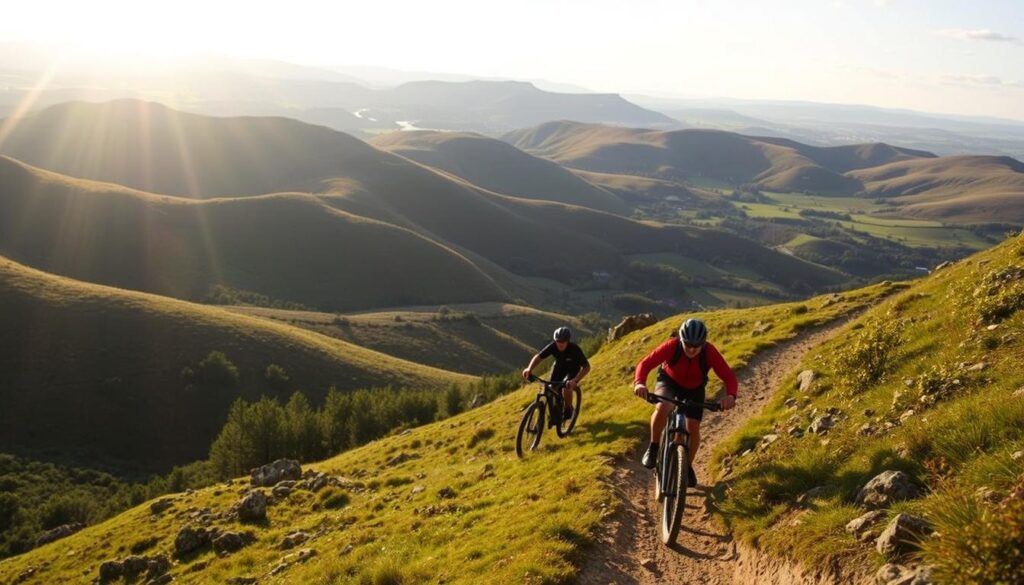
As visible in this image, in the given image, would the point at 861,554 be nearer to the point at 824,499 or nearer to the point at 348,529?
the point at 824,499

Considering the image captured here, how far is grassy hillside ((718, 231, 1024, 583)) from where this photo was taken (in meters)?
6.96

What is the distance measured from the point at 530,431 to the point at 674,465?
9.40 metres

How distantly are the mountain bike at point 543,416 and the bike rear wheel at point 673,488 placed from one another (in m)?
7.07

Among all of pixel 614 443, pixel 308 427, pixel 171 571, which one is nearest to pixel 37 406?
pixel 308 427

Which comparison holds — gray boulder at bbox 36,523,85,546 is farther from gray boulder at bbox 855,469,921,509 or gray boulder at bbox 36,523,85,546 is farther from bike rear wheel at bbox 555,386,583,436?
gray boulder at bbox 855,469,921,509

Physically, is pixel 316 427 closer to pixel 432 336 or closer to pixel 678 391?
pixel 678 391

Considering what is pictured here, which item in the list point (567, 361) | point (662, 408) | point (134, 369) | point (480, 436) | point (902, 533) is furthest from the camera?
point (134, 369)

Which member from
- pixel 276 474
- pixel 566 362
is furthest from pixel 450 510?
pixel 276 474

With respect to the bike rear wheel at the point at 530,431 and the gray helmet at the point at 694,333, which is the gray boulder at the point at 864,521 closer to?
the gray helmet at the point at 694,333

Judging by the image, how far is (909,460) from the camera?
35.0 ft

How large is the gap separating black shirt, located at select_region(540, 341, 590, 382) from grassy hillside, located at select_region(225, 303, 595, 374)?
137 metres

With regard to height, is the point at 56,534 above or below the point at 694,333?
below

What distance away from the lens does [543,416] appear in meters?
21.0

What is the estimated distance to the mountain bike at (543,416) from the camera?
67.4 feet
